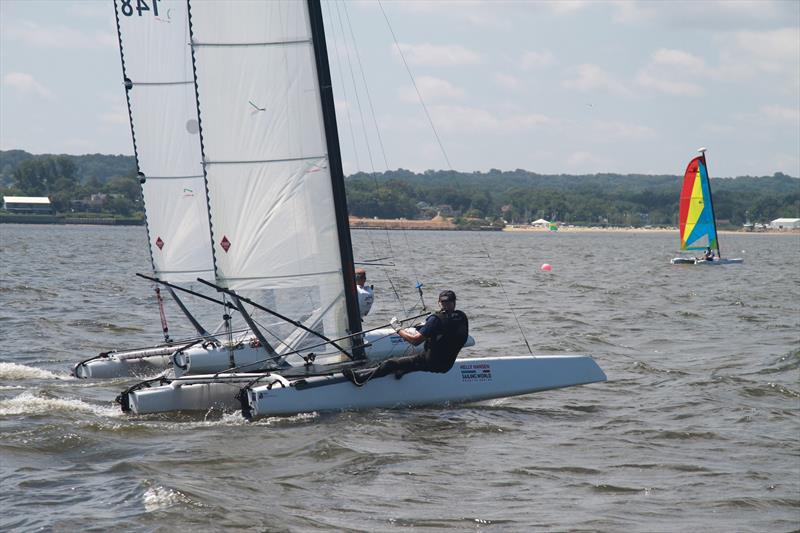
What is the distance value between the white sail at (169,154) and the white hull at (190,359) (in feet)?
4.10

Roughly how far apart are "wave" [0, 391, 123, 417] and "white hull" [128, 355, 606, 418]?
418 mm

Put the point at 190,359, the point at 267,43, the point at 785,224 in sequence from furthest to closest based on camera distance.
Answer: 1. the point at 785,224
2. the point at 190,359
3. the point at 267,43

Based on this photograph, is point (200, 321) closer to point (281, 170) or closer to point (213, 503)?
point (281, 170)

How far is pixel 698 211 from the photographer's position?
4172cm

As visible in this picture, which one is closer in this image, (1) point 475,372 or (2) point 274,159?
(2) point 274,159

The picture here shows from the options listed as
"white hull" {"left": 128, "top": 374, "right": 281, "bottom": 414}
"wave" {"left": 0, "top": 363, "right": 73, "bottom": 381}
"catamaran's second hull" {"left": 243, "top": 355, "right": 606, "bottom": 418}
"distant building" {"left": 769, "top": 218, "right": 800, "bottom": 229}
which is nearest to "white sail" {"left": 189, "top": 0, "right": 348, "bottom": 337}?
"white hull" {"left": 128, "top": 374, "right": 281, "bottom": 414}

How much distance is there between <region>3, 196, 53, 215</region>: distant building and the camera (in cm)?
11338

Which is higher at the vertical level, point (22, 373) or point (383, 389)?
point (22, 373)

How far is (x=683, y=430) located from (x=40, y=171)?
5077 inches

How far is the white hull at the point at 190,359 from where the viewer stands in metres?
13.3

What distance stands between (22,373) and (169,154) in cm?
353

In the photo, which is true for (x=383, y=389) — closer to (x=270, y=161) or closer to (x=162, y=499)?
(x=270, y=161)

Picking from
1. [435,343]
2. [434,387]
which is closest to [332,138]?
[435,343]

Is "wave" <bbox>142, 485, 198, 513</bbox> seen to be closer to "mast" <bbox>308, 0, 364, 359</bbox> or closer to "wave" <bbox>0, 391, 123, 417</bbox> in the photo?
"wave" <bbox>0, 391, 123, 417</bbox>
